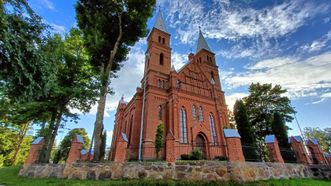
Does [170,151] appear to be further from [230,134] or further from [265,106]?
[265,106]

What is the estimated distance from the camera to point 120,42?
1429 centimetres

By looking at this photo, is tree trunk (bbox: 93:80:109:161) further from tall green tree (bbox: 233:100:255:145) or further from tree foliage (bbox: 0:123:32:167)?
tree foliage (bbox: 0:123:32:167)

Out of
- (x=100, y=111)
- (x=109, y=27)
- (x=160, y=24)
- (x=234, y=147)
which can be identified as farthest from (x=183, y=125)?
(x=160, y=24)

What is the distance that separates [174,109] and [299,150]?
1091 cm

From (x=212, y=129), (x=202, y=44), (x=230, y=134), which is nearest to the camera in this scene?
(x=230, y=134)

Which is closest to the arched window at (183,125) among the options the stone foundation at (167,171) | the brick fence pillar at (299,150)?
the stone foundation at (167,171)

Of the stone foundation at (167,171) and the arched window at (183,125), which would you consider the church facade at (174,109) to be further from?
the stone foundation at (167,171)

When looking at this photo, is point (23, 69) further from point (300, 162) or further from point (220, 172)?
point (300, 162)

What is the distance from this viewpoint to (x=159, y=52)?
21.5m

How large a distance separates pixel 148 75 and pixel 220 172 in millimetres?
13208

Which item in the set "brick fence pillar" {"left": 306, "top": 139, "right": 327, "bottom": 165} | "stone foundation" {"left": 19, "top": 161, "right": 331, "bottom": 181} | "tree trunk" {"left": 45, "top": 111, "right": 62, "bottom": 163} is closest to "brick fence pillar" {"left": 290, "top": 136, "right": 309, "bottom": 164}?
"brick fence pillar" {"left": 306, "top": 139, "right": 327, "bottom": 165}

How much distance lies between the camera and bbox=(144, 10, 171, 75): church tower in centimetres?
2033

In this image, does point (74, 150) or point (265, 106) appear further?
point (265, 106)

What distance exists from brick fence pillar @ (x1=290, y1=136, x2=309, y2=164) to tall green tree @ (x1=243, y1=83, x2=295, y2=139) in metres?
12.1
